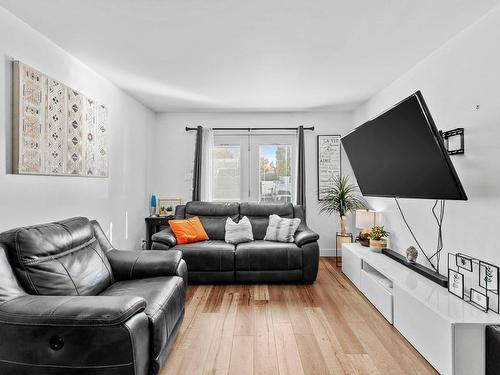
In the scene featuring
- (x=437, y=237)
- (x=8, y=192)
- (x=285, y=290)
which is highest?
(x=8, y=192)

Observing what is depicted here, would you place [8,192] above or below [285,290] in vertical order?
above

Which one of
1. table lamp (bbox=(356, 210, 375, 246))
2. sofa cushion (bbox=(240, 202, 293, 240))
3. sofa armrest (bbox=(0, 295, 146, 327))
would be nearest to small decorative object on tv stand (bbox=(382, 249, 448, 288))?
table lamp (bbox=(356, 210, 375, 246))

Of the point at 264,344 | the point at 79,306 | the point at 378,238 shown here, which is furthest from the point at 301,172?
the point at 79,306

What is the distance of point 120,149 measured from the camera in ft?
13.0

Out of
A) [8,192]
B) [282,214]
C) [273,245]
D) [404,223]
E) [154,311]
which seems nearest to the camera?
[154,311]

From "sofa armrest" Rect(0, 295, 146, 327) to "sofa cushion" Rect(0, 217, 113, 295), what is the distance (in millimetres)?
248

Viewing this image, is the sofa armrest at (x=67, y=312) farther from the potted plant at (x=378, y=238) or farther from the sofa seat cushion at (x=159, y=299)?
the potted plant at (x=378, y=238)

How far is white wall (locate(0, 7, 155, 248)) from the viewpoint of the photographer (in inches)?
85.5

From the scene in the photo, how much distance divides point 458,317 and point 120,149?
3865mm

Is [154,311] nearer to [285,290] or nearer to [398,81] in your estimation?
[285,290]

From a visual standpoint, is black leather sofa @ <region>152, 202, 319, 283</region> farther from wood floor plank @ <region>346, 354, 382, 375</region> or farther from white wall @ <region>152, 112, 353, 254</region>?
wood floor plank @ <region>346, 354, 382, 375</region>

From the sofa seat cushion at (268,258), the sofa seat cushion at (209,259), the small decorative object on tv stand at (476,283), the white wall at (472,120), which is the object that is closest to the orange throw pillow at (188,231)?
the sofa seat cushion at (209,259)

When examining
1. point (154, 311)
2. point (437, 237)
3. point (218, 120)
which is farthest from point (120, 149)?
point (437, 237)

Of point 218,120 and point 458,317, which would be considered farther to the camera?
point 218,120
